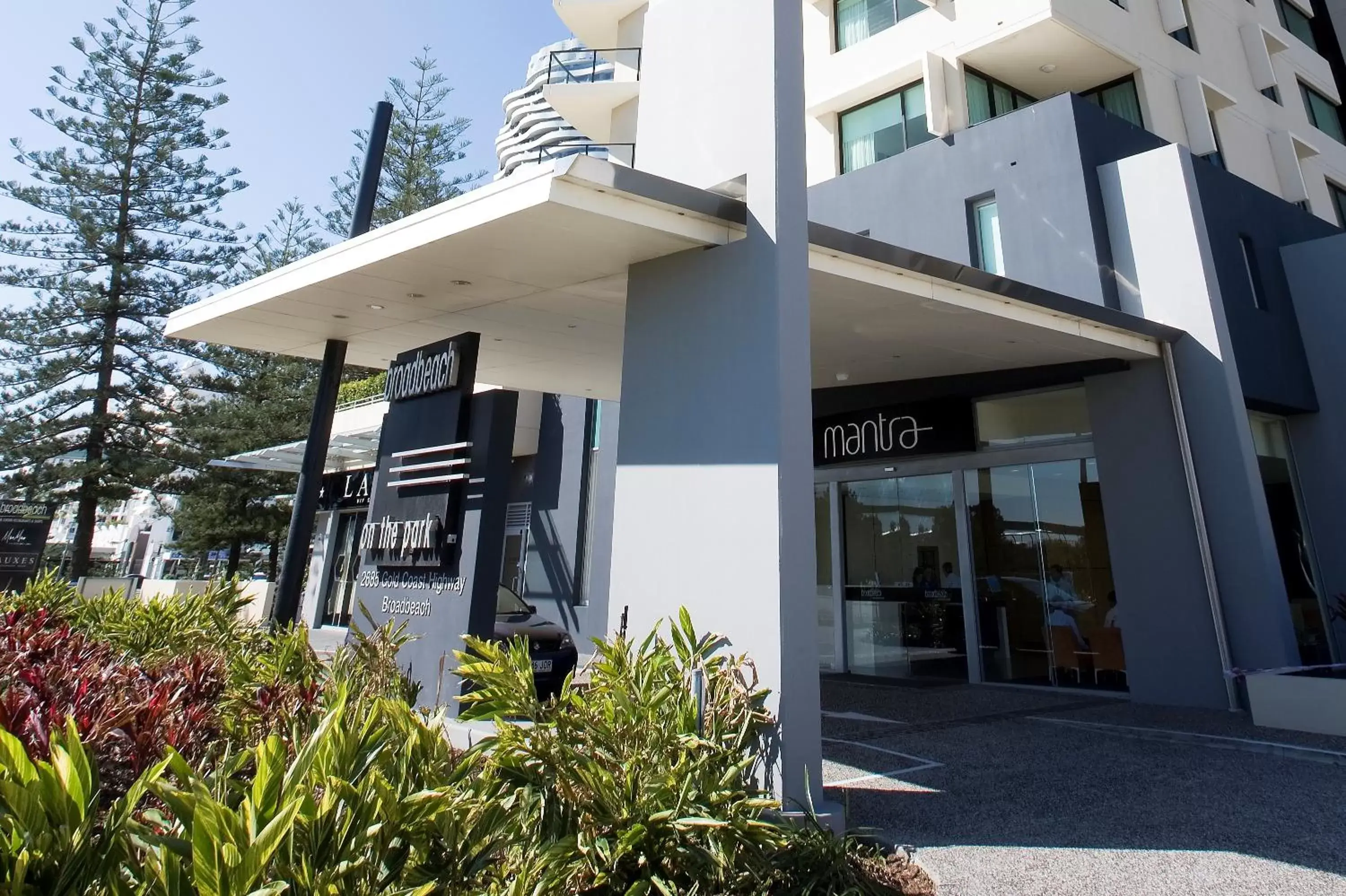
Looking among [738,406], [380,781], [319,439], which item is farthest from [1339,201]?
[380,781]

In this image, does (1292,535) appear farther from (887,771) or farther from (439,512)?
(439,512)

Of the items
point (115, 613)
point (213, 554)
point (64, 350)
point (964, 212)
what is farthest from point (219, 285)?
point (964, 212)

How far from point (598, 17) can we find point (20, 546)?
14.3 meters

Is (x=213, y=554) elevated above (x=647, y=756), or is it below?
above

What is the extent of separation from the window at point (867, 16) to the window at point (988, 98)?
4.91 ft

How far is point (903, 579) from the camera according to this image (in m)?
9.96

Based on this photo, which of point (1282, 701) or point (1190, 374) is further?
point (1190, 374)

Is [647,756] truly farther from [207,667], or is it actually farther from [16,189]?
[16,189]

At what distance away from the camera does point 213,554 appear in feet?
83.9

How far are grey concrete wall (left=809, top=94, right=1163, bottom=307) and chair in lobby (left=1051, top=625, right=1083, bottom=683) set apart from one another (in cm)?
376

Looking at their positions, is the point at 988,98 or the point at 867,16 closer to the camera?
the point at 988,98

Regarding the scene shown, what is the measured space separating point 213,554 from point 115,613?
72.1ft

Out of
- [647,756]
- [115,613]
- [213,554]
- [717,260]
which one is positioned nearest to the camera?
[647,756]

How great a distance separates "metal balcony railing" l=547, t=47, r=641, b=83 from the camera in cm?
1560
